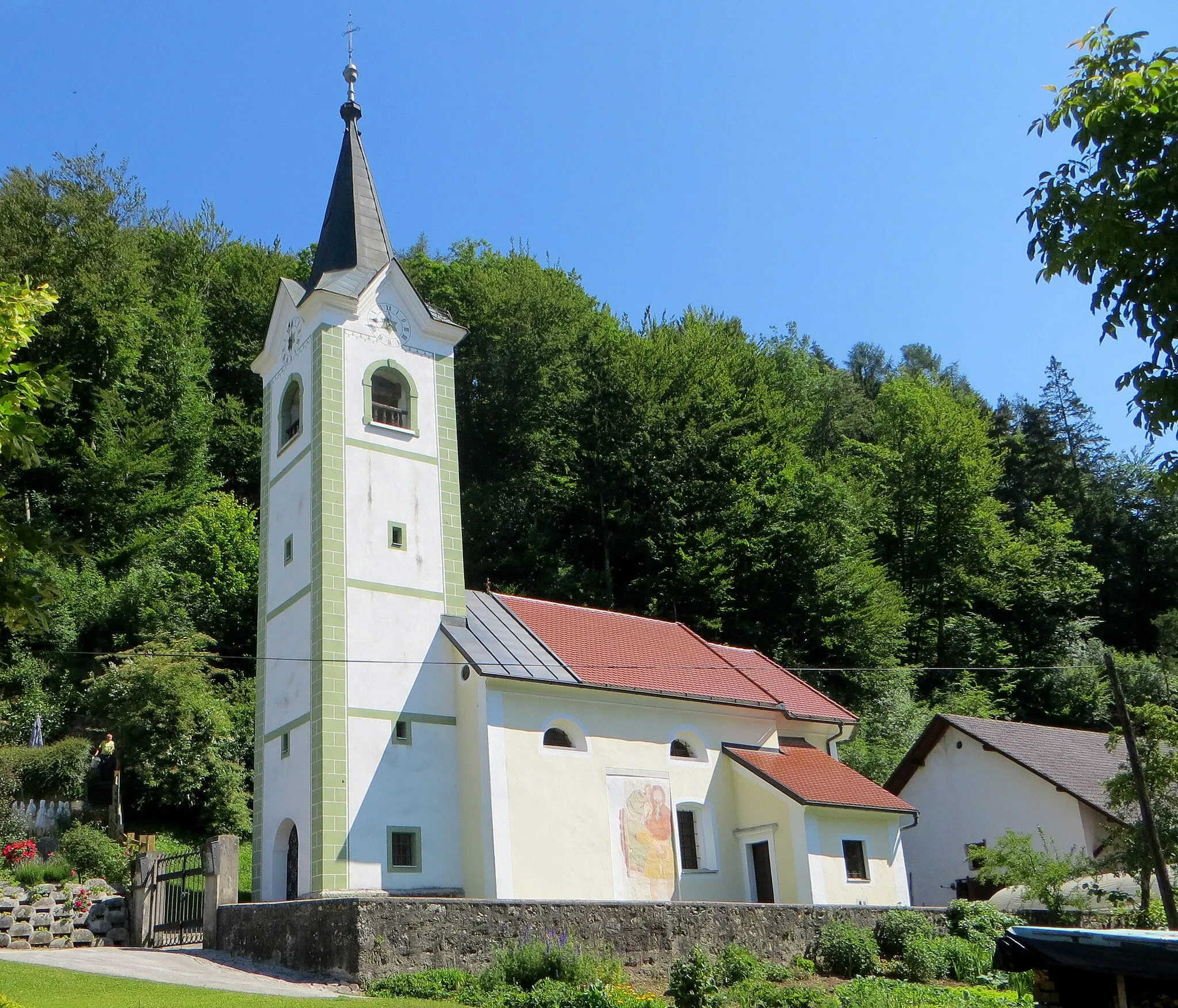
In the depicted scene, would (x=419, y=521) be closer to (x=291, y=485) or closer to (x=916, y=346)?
(x=291, y=485)

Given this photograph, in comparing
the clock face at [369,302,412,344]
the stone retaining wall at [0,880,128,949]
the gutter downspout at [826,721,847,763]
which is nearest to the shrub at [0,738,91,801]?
the stone retaining wall at [0,880,128,949]

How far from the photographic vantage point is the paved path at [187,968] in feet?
49.9

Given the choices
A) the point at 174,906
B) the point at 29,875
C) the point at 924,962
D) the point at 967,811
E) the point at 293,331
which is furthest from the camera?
the point at 967,811

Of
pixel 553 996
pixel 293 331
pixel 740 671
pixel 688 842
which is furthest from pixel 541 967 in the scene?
pixel 293 331

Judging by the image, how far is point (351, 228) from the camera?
2623 centimetres

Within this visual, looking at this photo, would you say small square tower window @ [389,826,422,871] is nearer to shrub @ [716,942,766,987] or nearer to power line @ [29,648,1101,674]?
power line @ [29,648,1101,674]

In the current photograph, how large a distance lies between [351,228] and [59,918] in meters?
15.6

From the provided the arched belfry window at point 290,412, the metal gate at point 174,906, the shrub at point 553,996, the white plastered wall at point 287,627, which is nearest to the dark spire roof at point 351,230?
the white plastered wall at point 287,627

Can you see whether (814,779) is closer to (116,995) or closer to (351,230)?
(116,995)

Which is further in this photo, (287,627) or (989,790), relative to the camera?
(989,790)

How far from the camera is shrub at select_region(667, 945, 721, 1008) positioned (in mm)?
14477

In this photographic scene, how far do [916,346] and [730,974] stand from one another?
92126 millimetres

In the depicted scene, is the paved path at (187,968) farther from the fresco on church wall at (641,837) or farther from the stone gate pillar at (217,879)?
the fresco on church wall at (641,837)

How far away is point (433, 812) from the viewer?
21.4m
